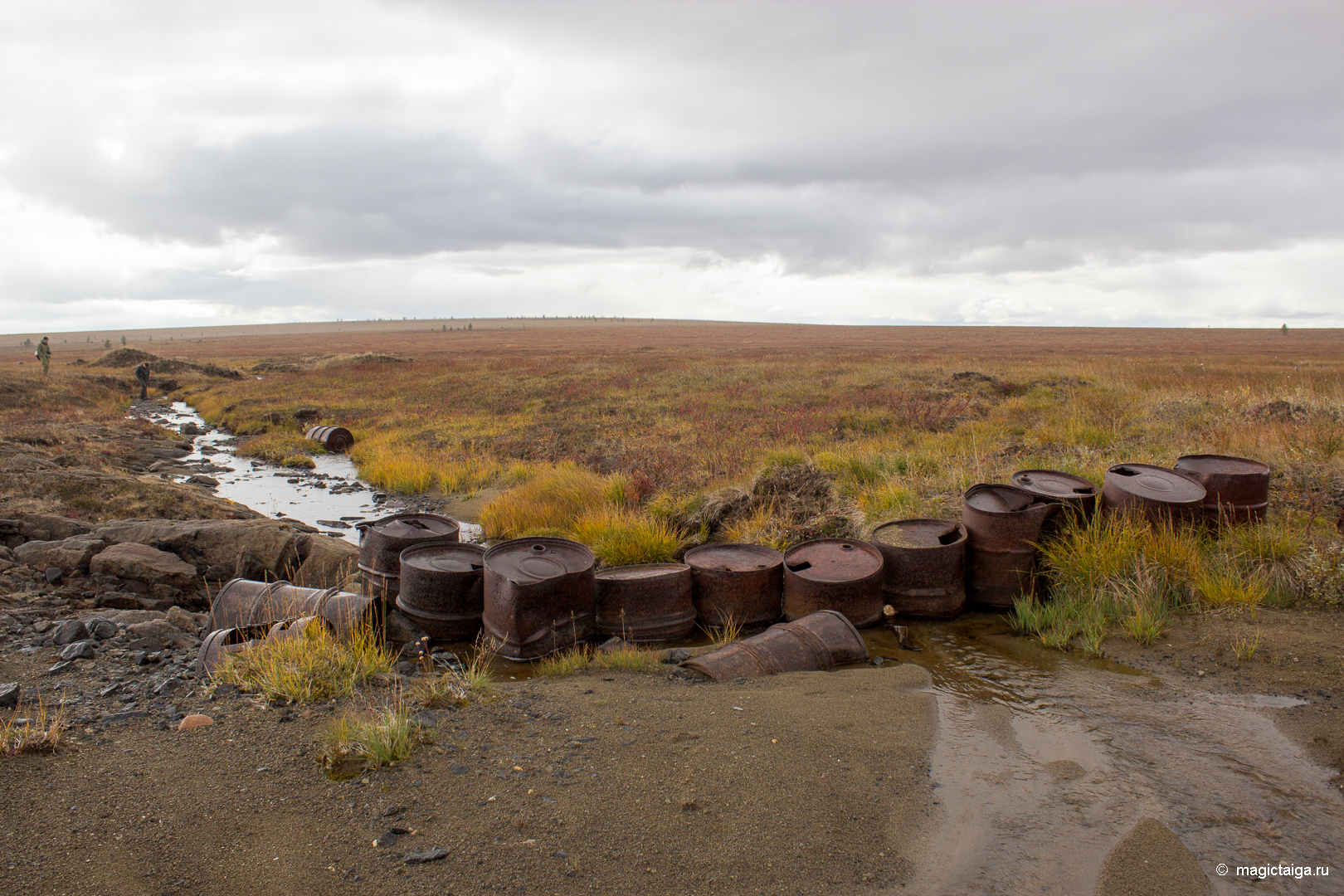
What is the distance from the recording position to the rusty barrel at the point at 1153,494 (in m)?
6.12

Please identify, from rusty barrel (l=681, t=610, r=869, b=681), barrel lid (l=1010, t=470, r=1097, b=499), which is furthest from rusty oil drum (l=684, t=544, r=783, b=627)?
barrel lid (l=1010, t=470, r=1097, b=499)

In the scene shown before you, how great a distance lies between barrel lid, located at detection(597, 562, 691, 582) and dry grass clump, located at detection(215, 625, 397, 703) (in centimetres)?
204

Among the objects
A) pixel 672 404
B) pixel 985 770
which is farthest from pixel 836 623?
pixel 672 404

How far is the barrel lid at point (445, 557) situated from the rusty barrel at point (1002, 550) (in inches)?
171

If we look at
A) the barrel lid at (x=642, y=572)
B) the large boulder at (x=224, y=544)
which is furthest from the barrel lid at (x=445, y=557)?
the large boulder at (x=224, y=544)

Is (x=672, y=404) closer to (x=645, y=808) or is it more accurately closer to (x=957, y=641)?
(x=957, y=641)

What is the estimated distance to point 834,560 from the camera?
251 inches

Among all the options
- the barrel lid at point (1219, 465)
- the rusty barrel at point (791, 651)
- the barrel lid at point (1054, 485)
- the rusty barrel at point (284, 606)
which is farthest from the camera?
the barrel lid at point (1054, 485)

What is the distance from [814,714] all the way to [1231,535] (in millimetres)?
4376

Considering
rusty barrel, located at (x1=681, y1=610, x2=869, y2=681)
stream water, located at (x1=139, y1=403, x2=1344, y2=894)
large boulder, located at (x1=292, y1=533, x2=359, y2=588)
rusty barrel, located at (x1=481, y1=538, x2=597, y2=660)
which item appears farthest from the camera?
large boulder, located at (x1=292, y1=533, x2=359, y2=588)

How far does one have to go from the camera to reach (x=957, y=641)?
19.2 ft

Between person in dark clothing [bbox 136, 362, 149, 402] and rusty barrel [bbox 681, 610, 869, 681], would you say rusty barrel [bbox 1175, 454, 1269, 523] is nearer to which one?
rusty barrel [bbox 681, 610, 869, 681]

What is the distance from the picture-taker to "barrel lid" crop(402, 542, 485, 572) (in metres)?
6.21

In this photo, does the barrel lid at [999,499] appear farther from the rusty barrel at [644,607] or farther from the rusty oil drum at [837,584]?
the rusty barrel at [644,607]
